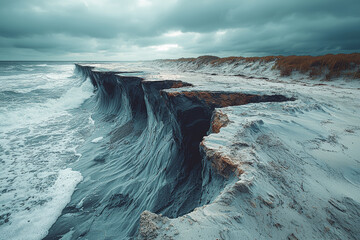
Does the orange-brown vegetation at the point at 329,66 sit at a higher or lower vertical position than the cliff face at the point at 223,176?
higher

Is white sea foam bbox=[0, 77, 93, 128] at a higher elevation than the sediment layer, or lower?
lower

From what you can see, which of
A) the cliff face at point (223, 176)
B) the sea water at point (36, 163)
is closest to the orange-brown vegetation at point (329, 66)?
the cliff face at point (223, 176)

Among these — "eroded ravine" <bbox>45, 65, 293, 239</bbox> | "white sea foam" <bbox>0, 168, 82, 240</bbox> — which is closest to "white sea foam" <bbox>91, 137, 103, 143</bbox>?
"eroded ravine" <bbox>45, 65, 293, 239</bbox>

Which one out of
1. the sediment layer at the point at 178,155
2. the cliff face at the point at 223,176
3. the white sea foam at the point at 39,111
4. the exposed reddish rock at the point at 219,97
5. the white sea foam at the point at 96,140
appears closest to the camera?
the cliff face at the point at 223,176

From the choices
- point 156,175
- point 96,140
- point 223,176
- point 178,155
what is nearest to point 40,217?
point 156,175

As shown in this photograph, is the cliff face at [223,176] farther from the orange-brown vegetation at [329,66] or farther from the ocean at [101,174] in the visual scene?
the orange-brown vegetation at [329,66]

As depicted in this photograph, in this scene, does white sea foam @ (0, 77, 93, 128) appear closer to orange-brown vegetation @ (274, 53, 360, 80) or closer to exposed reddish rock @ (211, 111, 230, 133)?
exposed reddish rock @ (211, 111, 230, 133)

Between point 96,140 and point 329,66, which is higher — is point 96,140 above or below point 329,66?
below

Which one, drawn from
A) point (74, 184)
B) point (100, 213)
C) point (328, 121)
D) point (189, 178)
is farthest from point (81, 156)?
point (328, 121)

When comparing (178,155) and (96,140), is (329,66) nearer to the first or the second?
(178,155)
